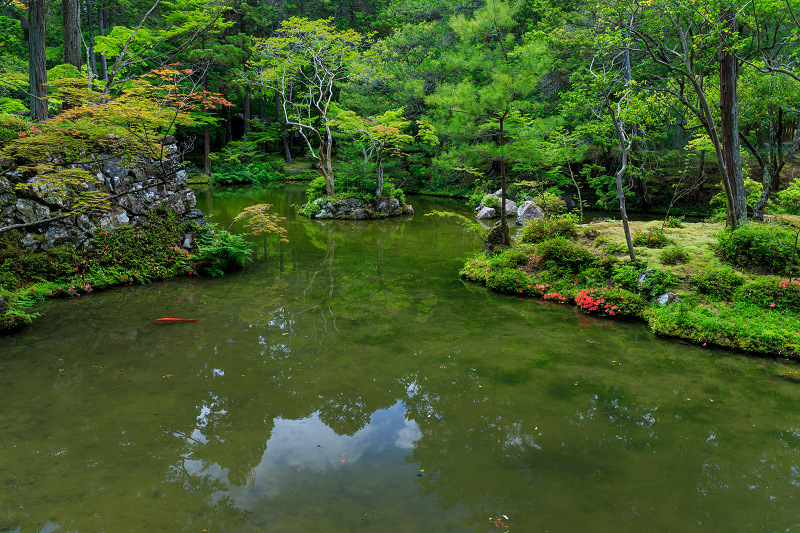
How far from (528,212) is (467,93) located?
790 centimetres

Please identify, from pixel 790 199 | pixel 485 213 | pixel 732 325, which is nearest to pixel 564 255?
pixel 732 325

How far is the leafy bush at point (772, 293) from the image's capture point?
6535 millimetres

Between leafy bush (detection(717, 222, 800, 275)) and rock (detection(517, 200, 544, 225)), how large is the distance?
Result: 8.89 meters

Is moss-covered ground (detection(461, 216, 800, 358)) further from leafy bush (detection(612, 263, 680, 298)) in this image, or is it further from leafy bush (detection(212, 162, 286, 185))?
leafy bush (detection(212, 162, 286, 185))

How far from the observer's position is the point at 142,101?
8008 millimetres

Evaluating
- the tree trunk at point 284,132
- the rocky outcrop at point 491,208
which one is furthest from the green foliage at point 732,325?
the tree trunk at point 284,132

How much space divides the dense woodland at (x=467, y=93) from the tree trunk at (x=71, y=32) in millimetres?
36

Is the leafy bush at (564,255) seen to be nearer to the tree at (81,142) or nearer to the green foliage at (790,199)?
the green foliage at (790,199)

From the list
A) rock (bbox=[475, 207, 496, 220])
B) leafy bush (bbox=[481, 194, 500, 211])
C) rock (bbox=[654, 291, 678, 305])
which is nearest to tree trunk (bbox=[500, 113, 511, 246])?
rock (bbox=[654, 291, 678, 305])

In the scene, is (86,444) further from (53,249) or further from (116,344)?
(53,249)

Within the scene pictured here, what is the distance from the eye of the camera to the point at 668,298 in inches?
281

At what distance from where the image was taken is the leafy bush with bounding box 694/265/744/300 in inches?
273

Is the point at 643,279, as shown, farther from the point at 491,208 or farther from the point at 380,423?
the point at 491,208

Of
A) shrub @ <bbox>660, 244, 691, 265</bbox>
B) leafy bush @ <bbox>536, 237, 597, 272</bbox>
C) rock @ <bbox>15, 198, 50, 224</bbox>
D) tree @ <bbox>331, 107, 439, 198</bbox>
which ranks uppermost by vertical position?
tree @ <bbox>331, 107, 439, 198</bbox>
